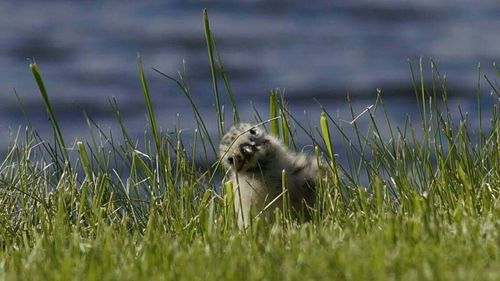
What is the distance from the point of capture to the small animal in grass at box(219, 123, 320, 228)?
5.60 meters

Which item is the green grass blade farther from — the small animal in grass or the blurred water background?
the blurred water background

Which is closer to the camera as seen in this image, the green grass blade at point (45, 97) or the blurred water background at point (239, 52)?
the green grass blade at point (45, 97)

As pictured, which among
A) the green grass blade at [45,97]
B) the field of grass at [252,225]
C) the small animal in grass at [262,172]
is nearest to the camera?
the field of grass at [252,225]

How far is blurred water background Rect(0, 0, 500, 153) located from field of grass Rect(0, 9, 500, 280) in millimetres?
8681

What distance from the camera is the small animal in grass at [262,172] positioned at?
18.4 feet

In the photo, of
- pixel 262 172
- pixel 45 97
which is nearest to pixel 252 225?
pixel 262 172

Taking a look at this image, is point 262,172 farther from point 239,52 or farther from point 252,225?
point 239,52

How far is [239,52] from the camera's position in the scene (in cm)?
1925

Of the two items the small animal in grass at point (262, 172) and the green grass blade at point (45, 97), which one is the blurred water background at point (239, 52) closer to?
the green grass blade at point (45, 97)

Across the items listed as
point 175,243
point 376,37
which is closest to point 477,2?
point 376,37

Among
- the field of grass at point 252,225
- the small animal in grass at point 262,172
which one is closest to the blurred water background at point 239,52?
the field of grass at point 252,225

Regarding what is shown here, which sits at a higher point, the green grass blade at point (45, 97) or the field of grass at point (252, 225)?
the green grass blade at point (45, 97)

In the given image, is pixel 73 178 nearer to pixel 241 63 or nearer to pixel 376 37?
pixel 241 63

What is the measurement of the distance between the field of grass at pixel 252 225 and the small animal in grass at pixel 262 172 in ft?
0.44
